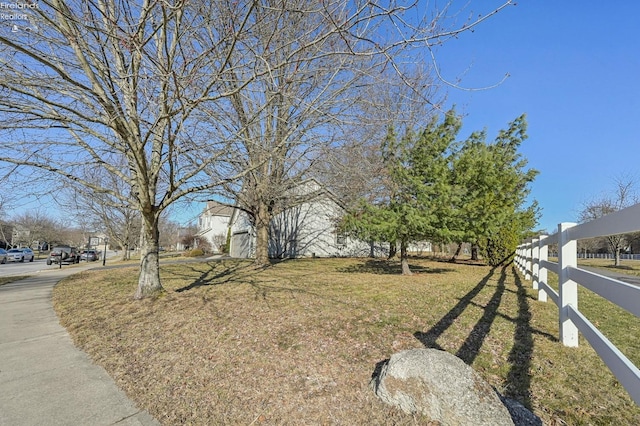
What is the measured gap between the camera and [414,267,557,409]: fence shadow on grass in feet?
9.61

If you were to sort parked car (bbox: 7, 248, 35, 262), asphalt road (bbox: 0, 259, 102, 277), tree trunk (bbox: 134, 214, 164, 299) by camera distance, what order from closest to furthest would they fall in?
tree trunk (bbox: 134, 214, 164, 299)
asphalt road (bbox: 0, 259, 102, 277)
parked car (bbox: 7, 248, 35, 262)

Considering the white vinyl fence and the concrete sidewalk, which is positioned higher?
the white vinyl fence

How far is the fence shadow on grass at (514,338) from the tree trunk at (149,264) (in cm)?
609

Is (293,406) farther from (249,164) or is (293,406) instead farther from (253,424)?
(249,164)

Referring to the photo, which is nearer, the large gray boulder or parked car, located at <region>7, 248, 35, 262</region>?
the large gray boulder

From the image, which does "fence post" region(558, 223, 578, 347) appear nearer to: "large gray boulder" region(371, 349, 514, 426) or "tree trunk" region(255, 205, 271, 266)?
"large gray boulder" region(371, 349, 514, 426)

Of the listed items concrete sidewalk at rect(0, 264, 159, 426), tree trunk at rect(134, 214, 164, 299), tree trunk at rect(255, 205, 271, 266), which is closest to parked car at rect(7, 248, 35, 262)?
tree trunk at rect(255, 205, 271, 266)

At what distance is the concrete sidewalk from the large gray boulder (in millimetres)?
2008

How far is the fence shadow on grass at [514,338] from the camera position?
115 inches

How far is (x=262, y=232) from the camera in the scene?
604 inches

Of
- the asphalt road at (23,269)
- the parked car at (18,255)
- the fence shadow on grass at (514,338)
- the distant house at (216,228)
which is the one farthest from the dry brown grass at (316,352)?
the parked car at (18,255)

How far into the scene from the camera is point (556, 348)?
3.67m

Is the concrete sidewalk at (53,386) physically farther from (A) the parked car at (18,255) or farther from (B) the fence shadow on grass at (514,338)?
(A) the parked car at (18,255)

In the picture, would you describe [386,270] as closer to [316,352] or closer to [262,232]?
[262,232]
